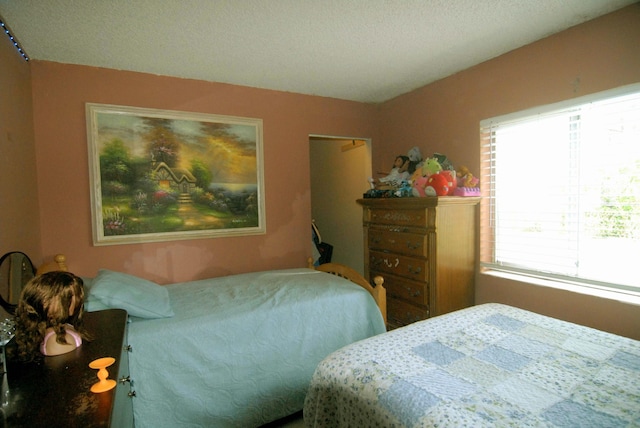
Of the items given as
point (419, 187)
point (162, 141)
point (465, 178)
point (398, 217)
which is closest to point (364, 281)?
point (398, 217)

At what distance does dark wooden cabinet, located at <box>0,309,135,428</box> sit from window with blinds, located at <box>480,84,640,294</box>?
2.72 meters

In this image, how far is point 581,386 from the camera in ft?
3.32

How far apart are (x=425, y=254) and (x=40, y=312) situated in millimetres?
2352

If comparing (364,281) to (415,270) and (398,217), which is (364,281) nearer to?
(415,270)

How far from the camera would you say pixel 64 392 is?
2.69 feet

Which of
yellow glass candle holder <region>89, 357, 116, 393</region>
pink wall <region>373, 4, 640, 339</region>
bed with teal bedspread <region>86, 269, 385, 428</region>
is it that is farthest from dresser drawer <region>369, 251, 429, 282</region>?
yellow glass candle holder <region>89, 357, 116, 393</region>

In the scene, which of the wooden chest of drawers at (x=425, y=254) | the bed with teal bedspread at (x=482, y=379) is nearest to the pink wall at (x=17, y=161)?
the bed with teal bedspread at (x=482, y=379)

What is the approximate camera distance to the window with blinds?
1.95 m

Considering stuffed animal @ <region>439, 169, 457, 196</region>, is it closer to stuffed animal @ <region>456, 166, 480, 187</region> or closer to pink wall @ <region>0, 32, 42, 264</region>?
stuffed animal @ <region>456, 166, 480, 187</region>

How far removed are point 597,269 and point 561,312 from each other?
387 millimetres

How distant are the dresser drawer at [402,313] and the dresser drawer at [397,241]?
46 cm

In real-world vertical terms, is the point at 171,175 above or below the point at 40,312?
above

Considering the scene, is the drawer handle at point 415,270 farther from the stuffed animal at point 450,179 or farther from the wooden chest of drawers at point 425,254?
the stuffed animal at point 450,179

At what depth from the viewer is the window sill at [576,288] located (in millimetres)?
1954
